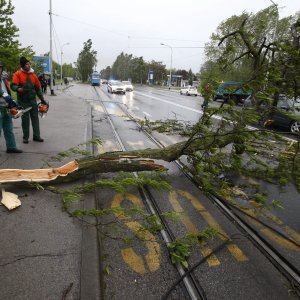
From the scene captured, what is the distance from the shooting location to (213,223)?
4.10m

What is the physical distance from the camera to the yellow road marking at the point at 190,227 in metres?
3.27

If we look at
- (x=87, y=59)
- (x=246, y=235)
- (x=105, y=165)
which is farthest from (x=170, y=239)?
(x=87, y=59)

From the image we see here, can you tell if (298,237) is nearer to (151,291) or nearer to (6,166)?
(151,291)

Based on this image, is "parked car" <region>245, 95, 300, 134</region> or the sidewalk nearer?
the sidewalk

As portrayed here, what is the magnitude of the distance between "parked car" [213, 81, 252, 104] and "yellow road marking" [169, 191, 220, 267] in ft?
5.67

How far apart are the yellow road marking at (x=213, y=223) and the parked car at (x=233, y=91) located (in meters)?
1.65

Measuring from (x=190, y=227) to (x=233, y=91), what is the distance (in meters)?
2.19

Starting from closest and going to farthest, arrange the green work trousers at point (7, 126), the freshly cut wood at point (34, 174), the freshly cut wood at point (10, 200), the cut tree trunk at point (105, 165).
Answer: the freshly cut wood at point (10, 200)
the freshly cut wood at point (34, 174)
the cut tree trunk at point (105, 165)
the green work trousers at point (7, 126)

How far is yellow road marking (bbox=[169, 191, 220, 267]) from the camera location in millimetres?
3270


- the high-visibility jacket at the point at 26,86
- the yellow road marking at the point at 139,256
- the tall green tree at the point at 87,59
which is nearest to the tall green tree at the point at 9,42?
the high-visibility jacket at the point at 26,86

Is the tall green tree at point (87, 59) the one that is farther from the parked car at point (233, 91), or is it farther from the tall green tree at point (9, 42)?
the parked car at point (233, 91)

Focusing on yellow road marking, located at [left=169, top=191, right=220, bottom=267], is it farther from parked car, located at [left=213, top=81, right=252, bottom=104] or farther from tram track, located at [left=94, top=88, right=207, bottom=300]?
parked car, located at [left=213, top=81, right=252, bottom=104]

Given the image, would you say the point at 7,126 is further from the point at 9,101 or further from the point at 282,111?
the point at 282,111

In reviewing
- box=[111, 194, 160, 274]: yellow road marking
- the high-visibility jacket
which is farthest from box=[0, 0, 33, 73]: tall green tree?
box=[111, 194, 160, 274]: yellow road marking
